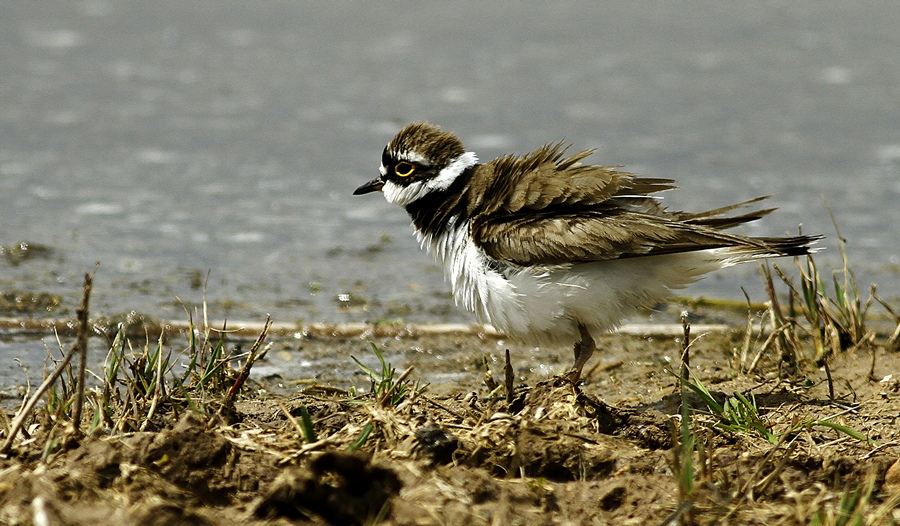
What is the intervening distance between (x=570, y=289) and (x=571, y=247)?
211 millimetres

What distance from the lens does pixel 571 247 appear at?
16.7 ft

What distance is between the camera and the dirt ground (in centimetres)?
332

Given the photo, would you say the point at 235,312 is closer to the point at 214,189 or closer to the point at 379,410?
the point at 214,189

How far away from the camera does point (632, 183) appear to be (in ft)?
17.6

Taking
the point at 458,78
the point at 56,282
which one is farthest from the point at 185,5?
the point at 56,282

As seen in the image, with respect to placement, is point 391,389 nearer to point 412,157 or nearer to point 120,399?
point 120,399

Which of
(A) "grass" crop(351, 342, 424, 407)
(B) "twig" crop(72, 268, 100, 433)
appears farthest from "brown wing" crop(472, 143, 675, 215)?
(B) "twig" crop(72, 268, 100, 433)

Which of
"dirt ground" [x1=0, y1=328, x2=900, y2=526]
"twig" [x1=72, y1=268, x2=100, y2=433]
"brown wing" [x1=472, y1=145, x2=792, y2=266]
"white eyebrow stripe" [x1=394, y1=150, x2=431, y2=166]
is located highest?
"white eyebrow stripe" [x1=394, y1=150, x2=431, y2=166]

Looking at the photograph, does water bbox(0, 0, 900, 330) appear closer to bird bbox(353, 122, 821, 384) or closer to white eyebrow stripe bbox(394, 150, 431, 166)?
white eyebrow stripe bbox(394, 150, 431, 166)

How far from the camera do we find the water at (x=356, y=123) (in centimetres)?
785

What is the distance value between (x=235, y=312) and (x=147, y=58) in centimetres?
550

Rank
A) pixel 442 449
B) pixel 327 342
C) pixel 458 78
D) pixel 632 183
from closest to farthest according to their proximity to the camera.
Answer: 1. pixel 442 449
2. pixel 632 183
3. pixel 327 342
4. pixel 458 78

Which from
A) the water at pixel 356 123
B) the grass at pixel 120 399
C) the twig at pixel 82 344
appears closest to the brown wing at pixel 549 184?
the grass at pixel 120 399

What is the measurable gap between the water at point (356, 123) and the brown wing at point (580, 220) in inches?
74.4
